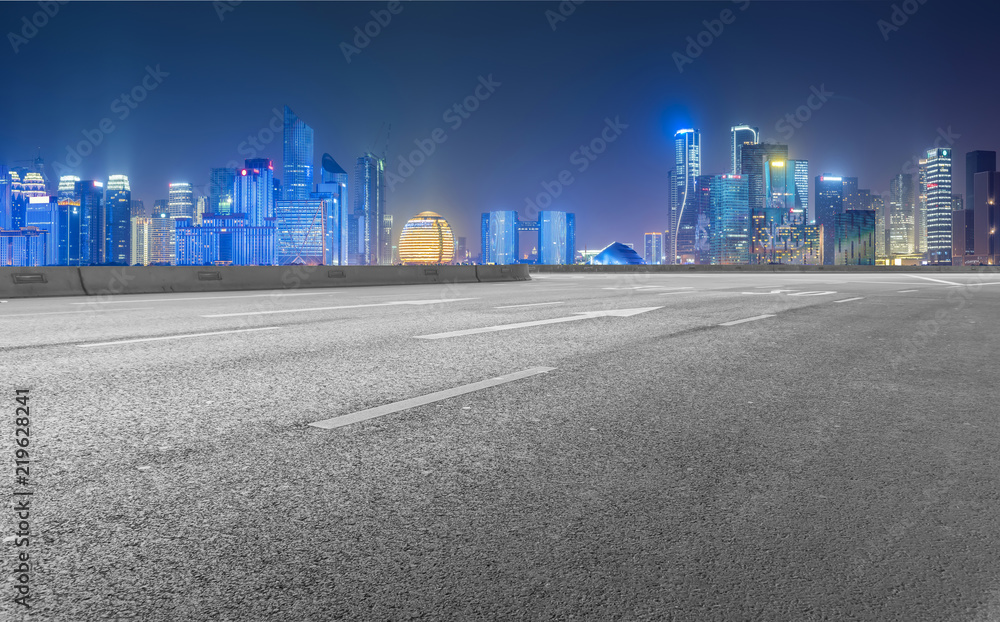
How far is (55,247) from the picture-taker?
447 ft

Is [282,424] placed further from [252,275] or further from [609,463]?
[252,275]

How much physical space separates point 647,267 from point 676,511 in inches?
2206

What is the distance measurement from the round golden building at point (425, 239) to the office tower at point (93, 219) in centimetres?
6807

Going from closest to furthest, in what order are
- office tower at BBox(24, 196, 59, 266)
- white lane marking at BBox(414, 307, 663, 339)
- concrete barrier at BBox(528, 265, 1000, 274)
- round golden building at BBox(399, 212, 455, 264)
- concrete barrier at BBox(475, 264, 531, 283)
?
1. white lane marking at BBox(414, 307, 663, 339)
2. concrete barrier at BBox(475, 264, 531, 283)
3. concrete barrier at BBox(528, 265, 1000, 274)
4. office tower at BBox(24, 196, 59, 266)
5. round golden building at BBox(399, 212, 455, 264)

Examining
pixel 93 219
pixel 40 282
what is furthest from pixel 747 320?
pixel 93 219

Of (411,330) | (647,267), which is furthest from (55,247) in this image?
(411,330)

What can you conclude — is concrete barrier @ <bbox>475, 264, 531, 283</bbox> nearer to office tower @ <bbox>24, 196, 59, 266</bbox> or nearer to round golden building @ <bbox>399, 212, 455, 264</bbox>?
office tower @ <bbox>24, 196, 59, 266</bbox>

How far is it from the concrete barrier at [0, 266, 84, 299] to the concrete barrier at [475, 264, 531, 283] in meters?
15.7

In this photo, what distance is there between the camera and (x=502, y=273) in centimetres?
3152

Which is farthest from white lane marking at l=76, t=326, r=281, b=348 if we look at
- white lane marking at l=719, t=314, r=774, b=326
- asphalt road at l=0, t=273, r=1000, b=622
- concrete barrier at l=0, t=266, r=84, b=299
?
concrete barrier at l=0, t=266, r=84, b=299

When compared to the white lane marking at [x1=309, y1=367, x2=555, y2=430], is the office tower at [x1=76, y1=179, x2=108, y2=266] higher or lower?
higher

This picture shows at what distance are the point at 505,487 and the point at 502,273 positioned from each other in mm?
28439

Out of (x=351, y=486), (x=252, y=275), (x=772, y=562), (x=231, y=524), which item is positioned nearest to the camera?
(x=772, y=562)

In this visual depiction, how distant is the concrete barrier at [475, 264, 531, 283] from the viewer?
99.9ft
